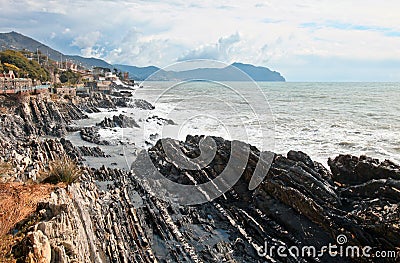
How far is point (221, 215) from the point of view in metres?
14.1

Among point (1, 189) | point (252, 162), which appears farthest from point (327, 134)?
point (1, 189)

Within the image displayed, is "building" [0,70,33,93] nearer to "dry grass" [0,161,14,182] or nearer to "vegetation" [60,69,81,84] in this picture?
"dry grass" [0,161,14,182]

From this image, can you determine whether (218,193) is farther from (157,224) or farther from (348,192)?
(348,192)

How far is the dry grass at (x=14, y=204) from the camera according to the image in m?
7.03

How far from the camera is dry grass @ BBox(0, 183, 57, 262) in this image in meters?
7.03

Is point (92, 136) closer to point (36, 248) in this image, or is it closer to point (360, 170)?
point (360, 170)

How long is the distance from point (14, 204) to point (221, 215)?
789cm

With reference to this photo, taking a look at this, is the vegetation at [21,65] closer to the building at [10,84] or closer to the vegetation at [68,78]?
the vegetation at [68,78]

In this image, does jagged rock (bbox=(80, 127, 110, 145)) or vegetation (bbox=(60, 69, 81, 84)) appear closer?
jagged rock (bbox=(80, 127, 110, 145))

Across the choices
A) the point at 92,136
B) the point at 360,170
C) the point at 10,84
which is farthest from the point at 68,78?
the point at 360,170

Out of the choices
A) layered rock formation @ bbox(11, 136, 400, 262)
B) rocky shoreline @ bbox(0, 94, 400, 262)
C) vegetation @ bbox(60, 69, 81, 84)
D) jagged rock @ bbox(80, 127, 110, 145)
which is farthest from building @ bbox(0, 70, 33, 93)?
vegetation @ bbox(60, 69, 81, 84)

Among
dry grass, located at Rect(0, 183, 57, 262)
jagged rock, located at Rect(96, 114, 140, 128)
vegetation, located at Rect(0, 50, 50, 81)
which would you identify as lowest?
jagged rock, located at Rect(96, 114, 140, 128)

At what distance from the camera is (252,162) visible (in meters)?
17.4

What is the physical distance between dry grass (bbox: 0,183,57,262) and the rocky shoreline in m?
0.35
